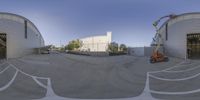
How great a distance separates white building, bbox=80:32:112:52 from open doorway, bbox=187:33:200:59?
64.3ft

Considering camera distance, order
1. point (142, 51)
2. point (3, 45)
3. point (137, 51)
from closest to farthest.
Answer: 1. point (3, 45)
2. point (142, 51)
3. point (137, 51)

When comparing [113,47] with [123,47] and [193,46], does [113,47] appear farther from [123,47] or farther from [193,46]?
[193,46]

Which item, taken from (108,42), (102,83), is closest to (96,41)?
(108,42)

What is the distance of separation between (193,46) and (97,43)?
2744 cm

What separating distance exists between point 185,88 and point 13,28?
100ft

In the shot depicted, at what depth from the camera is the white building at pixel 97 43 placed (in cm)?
5345

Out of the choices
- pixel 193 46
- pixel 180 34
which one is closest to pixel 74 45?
pixel 193 46

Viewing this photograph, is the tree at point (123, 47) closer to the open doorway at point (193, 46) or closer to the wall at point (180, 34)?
the open doorway at point (193, 46)

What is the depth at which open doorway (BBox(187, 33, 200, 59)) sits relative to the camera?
31.8 metres

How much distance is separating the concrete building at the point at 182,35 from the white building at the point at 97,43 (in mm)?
18097

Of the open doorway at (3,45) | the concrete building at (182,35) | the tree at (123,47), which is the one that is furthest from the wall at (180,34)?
the open doorway at (3,45)

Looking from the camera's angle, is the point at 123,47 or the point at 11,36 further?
the point at 123,47

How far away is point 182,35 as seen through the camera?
103 feet

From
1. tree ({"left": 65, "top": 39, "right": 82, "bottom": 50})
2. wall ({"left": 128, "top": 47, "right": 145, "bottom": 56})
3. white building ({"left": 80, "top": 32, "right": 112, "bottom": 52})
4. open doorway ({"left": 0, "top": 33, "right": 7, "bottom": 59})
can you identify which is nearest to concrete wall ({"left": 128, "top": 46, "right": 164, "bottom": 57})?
wall ({"left": 128, "top": 47, "right": 145, "bottom": 56})
